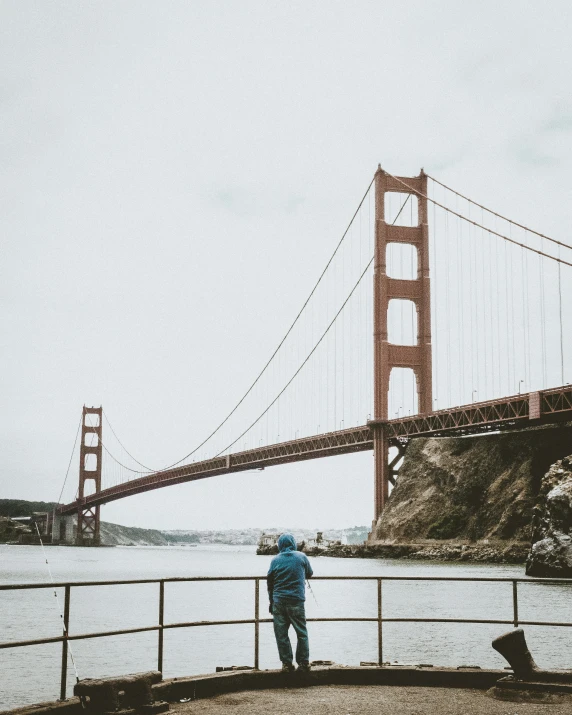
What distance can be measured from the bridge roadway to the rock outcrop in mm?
10455

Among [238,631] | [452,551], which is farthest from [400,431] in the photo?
[238,631]

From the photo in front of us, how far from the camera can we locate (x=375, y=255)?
6469 centimetres

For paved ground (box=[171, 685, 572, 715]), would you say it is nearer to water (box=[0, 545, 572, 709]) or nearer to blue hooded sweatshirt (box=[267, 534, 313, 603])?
blue hooded sweatshirt (box=[267, 534, 313, 603])

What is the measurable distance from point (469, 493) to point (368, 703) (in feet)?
181

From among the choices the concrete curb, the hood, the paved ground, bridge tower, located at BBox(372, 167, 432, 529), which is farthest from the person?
bridge tower, located at BBox(372, 167, 432, 529)

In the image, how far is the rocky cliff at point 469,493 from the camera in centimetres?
5653

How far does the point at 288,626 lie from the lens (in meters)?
8.23

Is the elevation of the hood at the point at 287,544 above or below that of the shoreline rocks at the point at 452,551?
above

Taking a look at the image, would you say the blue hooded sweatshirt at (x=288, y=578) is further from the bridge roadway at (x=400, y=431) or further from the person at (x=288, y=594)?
the bridge roadway at (x=400, y=431)

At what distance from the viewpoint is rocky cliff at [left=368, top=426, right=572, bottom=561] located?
56.5 m

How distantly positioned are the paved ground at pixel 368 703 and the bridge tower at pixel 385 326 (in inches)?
2132

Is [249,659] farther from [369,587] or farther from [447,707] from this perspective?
[369,587]

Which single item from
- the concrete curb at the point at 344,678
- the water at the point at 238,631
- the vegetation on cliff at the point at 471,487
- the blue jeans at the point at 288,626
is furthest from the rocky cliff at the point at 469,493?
the blue jeans at the point at 288,626

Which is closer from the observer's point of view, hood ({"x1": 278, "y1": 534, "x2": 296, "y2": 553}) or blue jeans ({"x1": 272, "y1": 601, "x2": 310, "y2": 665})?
blue jeans ({"x1": 272, "y1": 601, "x2": 310, "y2": 665})
